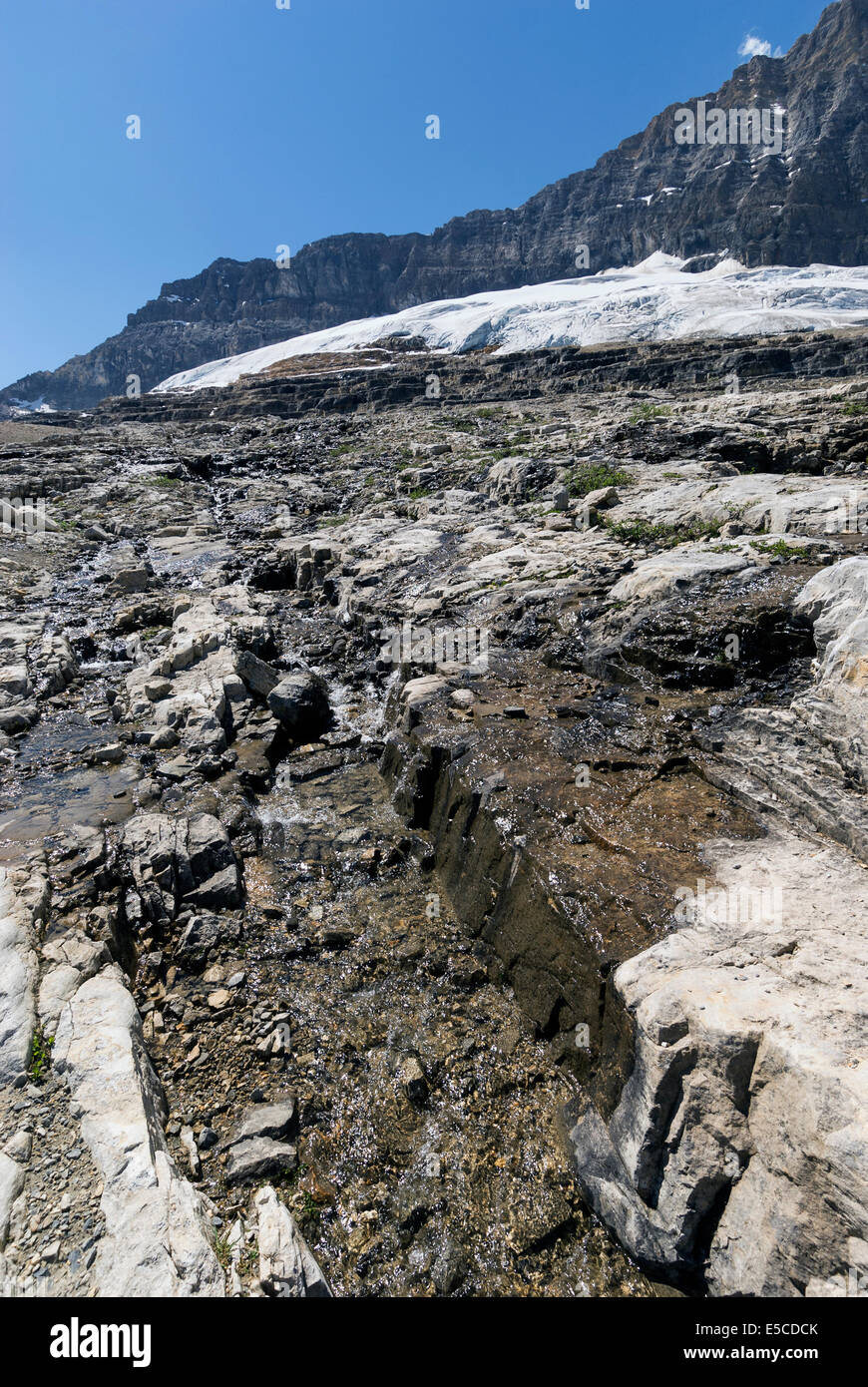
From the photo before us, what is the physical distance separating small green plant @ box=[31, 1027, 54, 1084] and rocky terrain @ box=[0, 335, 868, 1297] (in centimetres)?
3

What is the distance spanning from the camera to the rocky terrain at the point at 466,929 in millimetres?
4129

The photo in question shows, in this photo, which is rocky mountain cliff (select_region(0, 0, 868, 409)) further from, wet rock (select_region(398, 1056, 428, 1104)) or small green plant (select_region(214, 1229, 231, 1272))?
small green plant (select_region(214, 1229, 231, 1272))

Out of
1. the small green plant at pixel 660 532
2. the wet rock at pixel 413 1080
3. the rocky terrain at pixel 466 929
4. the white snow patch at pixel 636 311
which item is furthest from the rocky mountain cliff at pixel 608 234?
the wet rock at pixel 413 1080

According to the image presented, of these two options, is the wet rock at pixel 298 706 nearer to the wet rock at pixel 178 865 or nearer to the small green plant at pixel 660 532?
the wet rock at pixel 178 865

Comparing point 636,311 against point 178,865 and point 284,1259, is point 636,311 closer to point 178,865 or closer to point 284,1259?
point 178,865

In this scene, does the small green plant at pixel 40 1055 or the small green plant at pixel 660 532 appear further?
the small green plant at pixel 660 532

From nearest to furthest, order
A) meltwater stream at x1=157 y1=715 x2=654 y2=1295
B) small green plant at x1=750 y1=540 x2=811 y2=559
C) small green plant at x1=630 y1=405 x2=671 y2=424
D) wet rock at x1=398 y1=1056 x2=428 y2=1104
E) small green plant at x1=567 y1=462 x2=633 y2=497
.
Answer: meltwater stream at x1=157 y1=715 x2=654 y2=1295 → wet rock at x1=398 y1=1056 x2=428 y2=1104 → small green plant at x1=750 y1=540 x2=811 y2=559 → small green plant at x1=567 y1=462 x2=633 y2=497 → small green plant at x1=630 y1=405 x2=671 y2=424

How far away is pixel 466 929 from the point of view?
7.53 meters

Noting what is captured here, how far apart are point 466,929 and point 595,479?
1721 centimetres

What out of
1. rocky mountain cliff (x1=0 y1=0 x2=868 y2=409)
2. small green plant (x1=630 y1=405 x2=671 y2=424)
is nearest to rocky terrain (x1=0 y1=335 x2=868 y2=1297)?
small green plant (x1=630 y1=405 x2=671 y2=424)

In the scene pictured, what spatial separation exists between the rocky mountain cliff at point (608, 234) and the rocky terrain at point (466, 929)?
415 ft

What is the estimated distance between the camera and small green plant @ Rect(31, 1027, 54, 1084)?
471 cm

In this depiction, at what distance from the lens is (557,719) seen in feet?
31.5

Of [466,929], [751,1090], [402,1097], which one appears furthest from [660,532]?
[402,1097]
